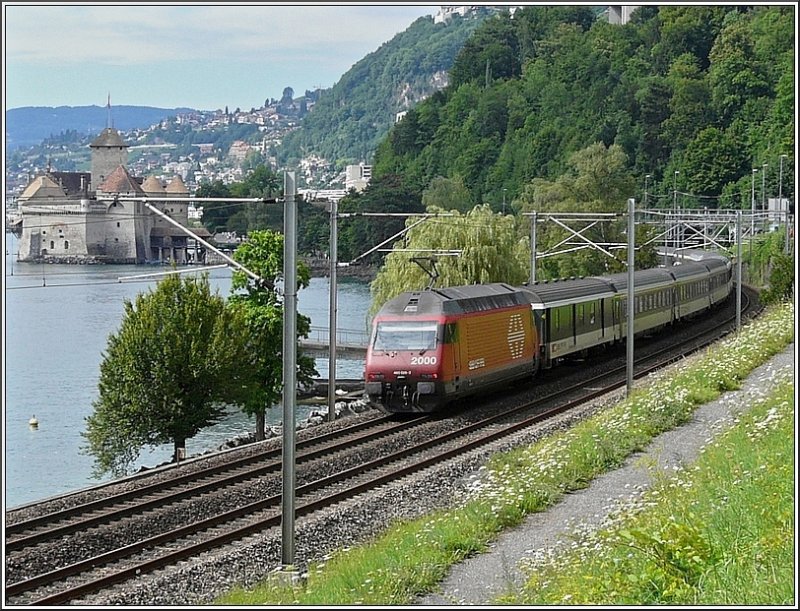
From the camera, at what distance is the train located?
81.8ft

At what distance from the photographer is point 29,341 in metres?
70.7

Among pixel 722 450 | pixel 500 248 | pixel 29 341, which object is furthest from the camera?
pixel 29 341

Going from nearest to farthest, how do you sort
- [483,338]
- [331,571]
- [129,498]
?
[331,571] < [129,498] < [483,338]

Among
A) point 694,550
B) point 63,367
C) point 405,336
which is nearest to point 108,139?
point 63,367

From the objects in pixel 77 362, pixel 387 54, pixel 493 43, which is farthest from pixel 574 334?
pixel 493 43

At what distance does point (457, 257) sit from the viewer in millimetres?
49594

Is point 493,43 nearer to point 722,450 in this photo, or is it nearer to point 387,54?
point 387,54

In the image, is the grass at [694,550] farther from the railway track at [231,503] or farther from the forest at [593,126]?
the forest at [593,126]

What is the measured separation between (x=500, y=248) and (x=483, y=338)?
81.9ft

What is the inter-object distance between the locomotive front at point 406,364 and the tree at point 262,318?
21.7m

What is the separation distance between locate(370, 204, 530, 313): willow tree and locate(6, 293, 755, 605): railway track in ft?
73.4

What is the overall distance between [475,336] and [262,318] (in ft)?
76.6

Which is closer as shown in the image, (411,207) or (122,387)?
(122,387)

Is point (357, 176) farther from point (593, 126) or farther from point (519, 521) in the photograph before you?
point (519, 521)
